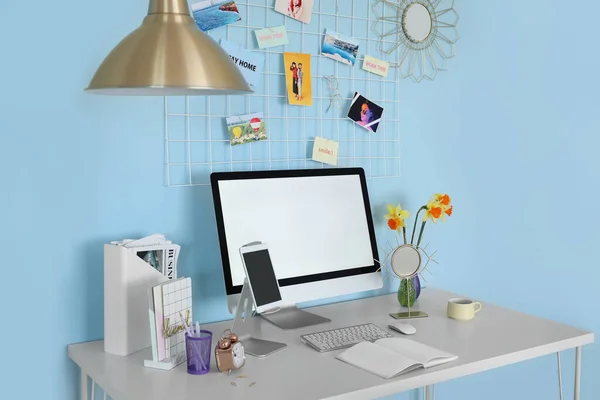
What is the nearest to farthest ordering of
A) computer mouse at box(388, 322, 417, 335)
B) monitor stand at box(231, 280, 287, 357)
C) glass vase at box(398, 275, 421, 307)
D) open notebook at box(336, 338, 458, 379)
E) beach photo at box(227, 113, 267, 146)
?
open notebook at box(336, 338, 458, 379), monitor stand at box(231, 280, 287, 357), computer mouse at box(388, 322, 417, 335), beach photo at box(227, 113, 267, 146), glass vase at box(398, 275, 421, 307)

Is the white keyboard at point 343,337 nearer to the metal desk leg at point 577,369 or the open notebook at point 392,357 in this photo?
the open notebook at point 392,357

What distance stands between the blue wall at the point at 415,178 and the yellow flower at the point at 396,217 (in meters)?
0.16

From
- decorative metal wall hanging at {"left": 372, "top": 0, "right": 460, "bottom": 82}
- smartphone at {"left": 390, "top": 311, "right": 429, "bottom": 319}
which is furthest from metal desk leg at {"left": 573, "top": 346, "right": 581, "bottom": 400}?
decorative metal wall hanging at {"left": 372, "top": 0, "right": 460, "bottom": 82}

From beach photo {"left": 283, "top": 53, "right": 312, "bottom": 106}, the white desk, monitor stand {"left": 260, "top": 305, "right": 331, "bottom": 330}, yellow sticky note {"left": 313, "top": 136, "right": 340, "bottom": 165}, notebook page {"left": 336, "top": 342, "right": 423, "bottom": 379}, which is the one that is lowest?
the white desk

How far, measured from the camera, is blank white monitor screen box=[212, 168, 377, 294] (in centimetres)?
182

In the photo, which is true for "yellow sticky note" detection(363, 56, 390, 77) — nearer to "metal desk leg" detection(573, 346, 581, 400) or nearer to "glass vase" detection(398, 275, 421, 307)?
"glass vase" detection(398, 275, 421, 307)

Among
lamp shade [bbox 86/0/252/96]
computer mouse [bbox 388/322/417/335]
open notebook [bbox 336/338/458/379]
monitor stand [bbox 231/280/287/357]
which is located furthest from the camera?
computer mouse [bbox 388/322/417/335]

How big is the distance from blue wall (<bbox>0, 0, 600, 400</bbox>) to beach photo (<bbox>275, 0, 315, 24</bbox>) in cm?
44

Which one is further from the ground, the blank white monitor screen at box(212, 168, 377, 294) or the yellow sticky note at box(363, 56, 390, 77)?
the yellow sticky note at box(363, 56, 390, 77)

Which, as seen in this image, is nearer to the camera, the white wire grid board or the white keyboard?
the white keyboard

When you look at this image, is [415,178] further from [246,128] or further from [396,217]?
[246,128]

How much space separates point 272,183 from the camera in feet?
6.27

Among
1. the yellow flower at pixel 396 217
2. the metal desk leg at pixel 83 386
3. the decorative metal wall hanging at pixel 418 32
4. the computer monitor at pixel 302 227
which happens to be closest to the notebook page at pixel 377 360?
the computer monitor at pixel 302 227

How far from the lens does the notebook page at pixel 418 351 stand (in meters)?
1.57
